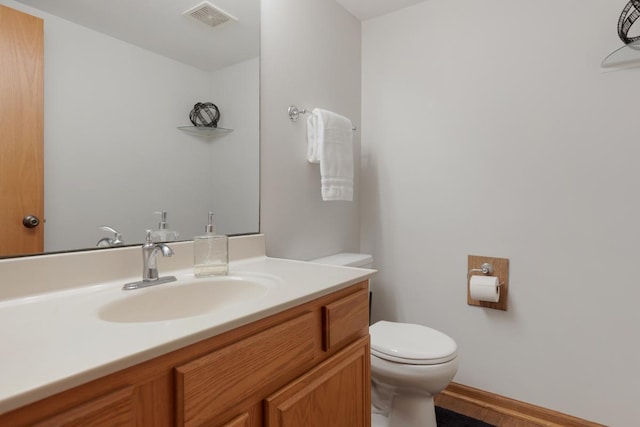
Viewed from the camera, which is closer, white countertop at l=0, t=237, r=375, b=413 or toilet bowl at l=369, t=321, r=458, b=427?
white countertop at l=0, t=237, r=375, b=413

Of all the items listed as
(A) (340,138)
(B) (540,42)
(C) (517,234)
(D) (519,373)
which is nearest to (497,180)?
(C) (517,234)

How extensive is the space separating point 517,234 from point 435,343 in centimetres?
71

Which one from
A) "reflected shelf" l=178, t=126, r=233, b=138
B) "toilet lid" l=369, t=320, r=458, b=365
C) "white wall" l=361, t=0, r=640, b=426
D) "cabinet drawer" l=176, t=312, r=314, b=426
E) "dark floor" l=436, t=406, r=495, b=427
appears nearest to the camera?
"cabinet drawer" l=176, t=312, r=314, b=426

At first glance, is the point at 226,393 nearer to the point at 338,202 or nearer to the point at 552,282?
the point at 338,202

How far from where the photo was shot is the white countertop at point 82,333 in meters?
0.45

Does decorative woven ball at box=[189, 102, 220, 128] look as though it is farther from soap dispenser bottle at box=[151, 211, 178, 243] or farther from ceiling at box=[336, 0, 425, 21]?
ceiling at box=[336, 0, 425, 21]

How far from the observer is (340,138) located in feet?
5.81

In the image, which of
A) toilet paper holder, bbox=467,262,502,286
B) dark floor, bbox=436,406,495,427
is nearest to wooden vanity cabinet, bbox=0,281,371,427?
dark floor, bbox=436,406,495,427

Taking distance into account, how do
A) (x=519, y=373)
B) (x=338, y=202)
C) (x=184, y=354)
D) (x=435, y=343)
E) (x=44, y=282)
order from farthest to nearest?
(x=338, y=202) → (x=519, y=373) → (x=435, y=343) → (x=44, y=282) → (x=184, y=354)

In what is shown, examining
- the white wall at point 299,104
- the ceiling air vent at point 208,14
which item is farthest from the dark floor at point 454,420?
the ceiling air vent at point 208,14

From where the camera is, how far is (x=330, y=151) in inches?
67.5

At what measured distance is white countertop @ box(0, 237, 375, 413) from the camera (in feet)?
1.48

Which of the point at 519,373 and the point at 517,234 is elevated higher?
the point at 517,234

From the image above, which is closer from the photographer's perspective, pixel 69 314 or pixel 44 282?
pixel 69 314
